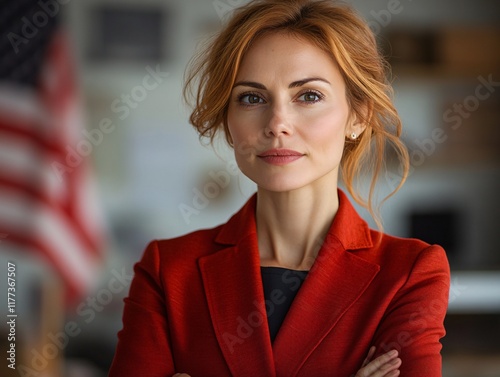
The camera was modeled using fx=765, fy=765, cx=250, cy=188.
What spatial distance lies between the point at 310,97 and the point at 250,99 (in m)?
0.11

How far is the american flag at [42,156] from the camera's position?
11.4 ft

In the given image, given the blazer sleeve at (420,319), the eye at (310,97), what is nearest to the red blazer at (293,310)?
the blazer sleeve at (420,319)

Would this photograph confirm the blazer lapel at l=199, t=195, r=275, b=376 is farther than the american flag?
No

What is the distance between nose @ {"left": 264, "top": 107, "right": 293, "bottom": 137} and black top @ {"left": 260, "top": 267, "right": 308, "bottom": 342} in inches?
10.2

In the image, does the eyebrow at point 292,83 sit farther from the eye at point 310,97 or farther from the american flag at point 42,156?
the american flag at point 42,156

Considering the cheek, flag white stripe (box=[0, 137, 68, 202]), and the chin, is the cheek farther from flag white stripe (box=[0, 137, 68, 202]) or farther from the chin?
flag white stripe (box=[0, 137, 68, 202])

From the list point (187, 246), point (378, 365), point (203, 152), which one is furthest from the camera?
point (203, 152)

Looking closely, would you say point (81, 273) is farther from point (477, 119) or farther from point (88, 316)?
point (477, 119)

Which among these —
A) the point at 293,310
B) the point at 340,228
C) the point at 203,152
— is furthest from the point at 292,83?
the point at 203,152

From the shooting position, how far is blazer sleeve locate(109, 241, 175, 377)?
1.34 metres

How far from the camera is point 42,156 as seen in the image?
3.53m

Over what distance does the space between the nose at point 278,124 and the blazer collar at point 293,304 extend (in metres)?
0.22

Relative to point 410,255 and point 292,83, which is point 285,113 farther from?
point 410,255

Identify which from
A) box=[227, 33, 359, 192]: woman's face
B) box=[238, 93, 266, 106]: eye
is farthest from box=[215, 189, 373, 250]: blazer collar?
box=[238, 93, 266, 106]: eye
